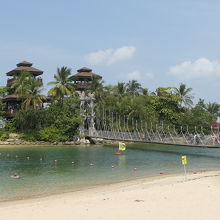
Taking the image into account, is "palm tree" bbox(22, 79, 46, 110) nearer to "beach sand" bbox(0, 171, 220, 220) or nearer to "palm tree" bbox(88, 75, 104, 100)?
"palm tree" bbox(88, 75, 104, 100)

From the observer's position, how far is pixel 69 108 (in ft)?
164

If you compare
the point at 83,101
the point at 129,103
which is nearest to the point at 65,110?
the point at 83,101

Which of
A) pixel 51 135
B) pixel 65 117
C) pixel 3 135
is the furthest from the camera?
pixel 65 117

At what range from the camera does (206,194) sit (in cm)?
1145

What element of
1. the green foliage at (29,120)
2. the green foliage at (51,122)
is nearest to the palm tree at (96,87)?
the green foliage at (51,122)

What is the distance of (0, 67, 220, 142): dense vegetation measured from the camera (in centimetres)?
4731

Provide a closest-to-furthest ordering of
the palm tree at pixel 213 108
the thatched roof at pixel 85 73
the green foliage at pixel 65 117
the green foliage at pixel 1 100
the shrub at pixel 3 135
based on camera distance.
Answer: the shrub at pixel 3 135
the green foliage at pixel 65 117
the green foliage at pixel 1 100
the thatched roof at pixel 85 73
the palm tree at pixel 213 108

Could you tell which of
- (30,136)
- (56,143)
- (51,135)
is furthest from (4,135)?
(56,143)

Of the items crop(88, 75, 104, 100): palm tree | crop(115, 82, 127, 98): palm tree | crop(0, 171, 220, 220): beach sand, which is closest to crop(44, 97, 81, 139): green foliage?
crop(88, 75, 104, 100): palm tree

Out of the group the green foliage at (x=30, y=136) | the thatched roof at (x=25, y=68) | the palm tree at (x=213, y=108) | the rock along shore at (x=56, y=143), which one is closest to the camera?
the rock along shore at (x=56, y=143)

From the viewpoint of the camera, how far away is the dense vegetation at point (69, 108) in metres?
47.3

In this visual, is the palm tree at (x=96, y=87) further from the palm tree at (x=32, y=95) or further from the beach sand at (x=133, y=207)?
the beach sand at (x=133, y=207)

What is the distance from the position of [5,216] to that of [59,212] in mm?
1544

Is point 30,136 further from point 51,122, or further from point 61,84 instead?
point 61,84
